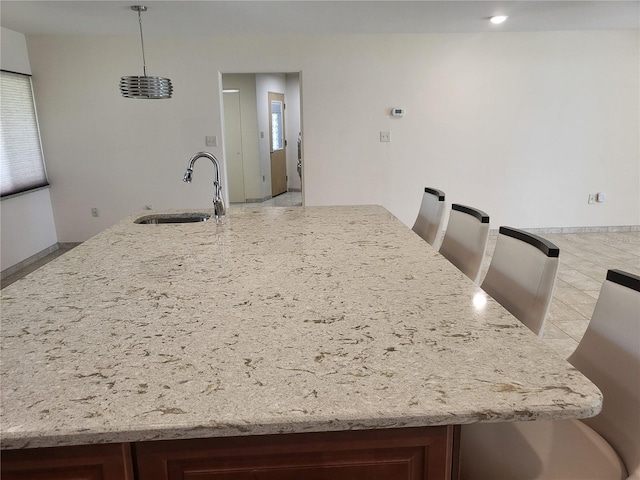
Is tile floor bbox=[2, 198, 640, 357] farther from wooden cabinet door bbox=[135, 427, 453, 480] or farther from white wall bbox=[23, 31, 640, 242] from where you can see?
wooden cabinet door bbox=[135, 427, 453, 480]

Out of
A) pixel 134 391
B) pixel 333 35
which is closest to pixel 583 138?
pixel 333 35

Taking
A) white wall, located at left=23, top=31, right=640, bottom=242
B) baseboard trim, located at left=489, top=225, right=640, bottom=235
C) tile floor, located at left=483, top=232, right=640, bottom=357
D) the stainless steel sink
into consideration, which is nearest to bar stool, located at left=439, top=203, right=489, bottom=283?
tile floor, located at left=483, top=232, right=640, bottom=357

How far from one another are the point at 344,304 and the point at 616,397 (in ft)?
2.39

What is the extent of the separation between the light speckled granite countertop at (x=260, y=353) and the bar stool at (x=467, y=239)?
1.31ft

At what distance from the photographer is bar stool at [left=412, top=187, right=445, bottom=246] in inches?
102

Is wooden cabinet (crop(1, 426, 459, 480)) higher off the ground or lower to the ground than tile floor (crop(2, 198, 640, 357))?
higher

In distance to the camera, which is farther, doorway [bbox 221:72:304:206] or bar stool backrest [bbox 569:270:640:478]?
doorway [bbox 221:72:304:206]

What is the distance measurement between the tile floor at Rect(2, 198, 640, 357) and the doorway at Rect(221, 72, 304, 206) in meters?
3.32

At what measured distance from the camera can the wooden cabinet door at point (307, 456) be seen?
2.84 ft

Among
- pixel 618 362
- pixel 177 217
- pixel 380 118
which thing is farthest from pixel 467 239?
pixel 380 118

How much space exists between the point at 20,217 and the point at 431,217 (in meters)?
4.31

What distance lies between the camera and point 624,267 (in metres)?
4.38

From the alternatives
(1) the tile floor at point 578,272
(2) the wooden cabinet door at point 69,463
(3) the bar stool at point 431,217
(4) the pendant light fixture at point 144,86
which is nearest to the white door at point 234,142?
(1) the tile floor at point 578,272

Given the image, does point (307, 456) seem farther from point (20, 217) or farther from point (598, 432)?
point (20, 217)
